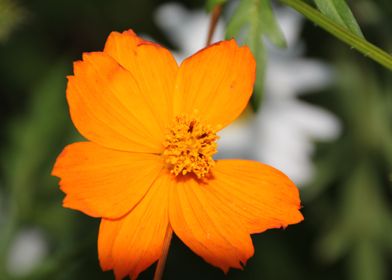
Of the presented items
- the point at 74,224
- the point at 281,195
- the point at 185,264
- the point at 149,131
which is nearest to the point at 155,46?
the point at 149,131

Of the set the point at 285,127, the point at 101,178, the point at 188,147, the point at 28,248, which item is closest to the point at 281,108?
the point at 285,127

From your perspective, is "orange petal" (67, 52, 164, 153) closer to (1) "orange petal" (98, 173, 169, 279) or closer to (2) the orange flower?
(2) the orange flower

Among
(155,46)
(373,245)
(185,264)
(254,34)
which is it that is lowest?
(185,264)

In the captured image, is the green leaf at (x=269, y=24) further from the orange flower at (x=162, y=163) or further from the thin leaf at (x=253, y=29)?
the orange flower at (x=162, y=163)

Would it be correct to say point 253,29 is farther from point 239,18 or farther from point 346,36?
point 346,36

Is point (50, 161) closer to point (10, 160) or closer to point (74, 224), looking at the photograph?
point (10, 160)

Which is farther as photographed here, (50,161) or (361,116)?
(361,116)

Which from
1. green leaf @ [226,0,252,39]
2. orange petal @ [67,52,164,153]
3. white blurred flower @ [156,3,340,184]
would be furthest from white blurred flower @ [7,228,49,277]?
green leaf @ [226,0,252,39]
